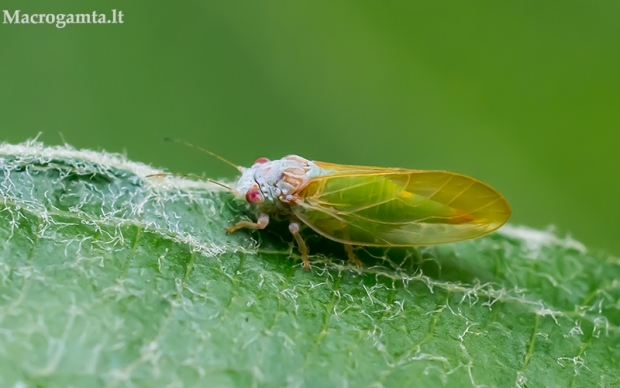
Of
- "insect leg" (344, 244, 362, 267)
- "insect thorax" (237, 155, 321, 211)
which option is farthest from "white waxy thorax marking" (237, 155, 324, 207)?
"insect leg" (344, 244, 362, 267)

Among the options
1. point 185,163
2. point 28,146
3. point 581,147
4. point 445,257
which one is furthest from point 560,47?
point 28,146

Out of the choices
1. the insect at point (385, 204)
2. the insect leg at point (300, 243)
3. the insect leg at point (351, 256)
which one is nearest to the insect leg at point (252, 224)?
the insect at point (385, 204)

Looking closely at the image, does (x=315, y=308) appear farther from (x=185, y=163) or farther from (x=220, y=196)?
(x=185, y=163)

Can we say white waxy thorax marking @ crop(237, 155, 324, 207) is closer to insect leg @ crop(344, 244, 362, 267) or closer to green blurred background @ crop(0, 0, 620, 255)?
insect leg @ crop(344, 244, 362, 267)

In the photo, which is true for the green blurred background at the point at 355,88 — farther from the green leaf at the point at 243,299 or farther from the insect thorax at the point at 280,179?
the green leaf at the point at 243,299

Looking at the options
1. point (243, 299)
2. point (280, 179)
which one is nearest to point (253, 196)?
point (280, 179)

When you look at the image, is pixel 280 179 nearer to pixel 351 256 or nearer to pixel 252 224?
pixel 252 224
